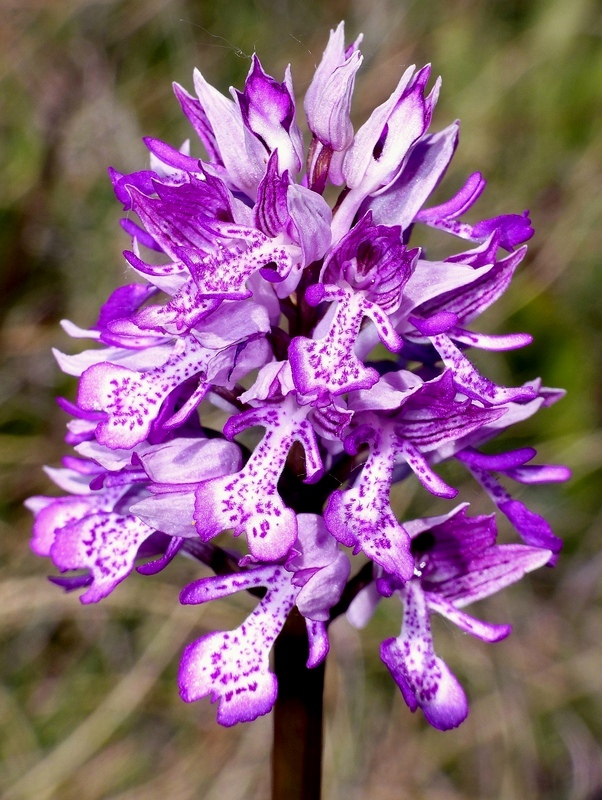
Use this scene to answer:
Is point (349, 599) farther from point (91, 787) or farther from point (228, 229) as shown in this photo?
point (91, 787)

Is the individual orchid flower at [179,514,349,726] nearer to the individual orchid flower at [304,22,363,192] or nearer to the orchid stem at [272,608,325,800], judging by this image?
the orchid stem at [272,608,325,800]

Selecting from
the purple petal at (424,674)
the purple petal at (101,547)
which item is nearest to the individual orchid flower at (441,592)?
the purple petal at (424,674)

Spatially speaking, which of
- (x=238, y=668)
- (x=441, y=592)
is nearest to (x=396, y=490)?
(x=441, y=592)

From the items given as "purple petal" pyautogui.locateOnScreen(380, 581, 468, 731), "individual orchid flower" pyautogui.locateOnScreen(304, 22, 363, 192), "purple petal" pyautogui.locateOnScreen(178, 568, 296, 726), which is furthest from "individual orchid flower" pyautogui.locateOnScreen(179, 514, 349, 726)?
"individual orchid flower" pyautogui.locateOnScreen(304, 22, 363, 192)

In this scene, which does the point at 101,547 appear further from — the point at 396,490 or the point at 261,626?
the point at 396,490

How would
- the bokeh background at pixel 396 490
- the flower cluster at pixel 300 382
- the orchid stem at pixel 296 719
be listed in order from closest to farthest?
1. the flower cluster at pixel 300 382
2. the orchid stem at pixel 296 719
3. the bokeh background at pixel 396 490

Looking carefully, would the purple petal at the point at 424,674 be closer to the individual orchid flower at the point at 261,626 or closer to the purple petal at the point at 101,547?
the individual orchid flower at the point at 261,626

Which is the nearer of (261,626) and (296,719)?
(261,626)
